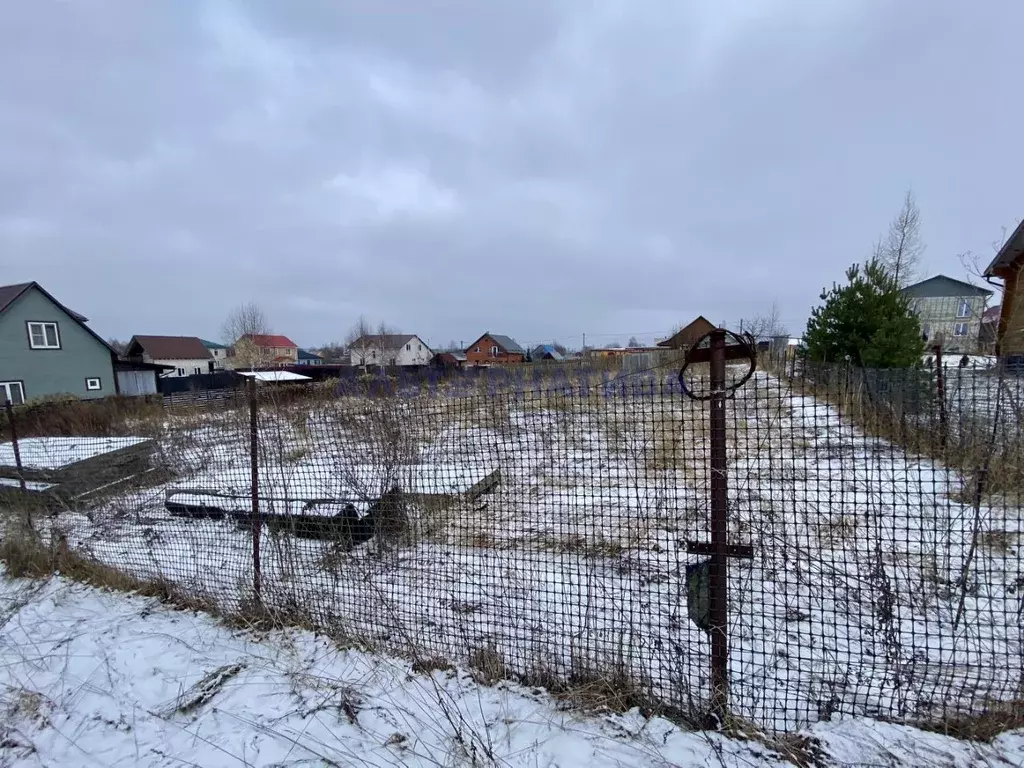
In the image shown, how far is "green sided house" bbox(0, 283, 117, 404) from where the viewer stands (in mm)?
20750

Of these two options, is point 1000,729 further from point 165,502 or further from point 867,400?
point 165,502

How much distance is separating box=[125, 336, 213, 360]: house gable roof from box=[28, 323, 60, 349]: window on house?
28.4 meters

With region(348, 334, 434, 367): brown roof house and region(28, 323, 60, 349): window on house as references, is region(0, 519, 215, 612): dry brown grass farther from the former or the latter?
region(348, 334, 434, 367): brown roof house

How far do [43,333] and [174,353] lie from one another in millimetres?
31783

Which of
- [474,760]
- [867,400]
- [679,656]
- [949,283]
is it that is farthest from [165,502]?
[949,283]

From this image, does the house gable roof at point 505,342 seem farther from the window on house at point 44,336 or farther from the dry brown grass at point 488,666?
the dry brown grass at point 488,666

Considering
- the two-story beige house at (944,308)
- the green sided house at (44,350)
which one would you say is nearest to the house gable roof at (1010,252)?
the two-story beige house at (944,308)

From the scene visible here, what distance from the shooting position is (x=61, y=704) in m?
2.60

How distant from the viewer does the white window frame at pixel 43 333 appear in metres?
21.6

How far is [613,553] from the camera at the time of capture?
3.80m

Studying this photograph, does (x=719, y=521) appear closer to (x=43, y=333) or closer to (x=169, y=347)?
(x=43, y=333)

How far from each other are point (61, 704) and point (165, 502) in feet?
8.99

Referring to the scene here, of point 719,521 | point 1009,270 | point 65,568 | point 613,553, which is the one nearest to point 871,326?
point 1009,270

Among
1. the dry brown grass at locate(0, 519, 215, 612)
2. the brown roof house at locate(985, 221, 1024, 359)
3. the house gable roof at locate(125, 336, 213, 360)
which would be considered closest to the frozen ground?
the dry brown grass at locate(0, 519, 215, 612)
